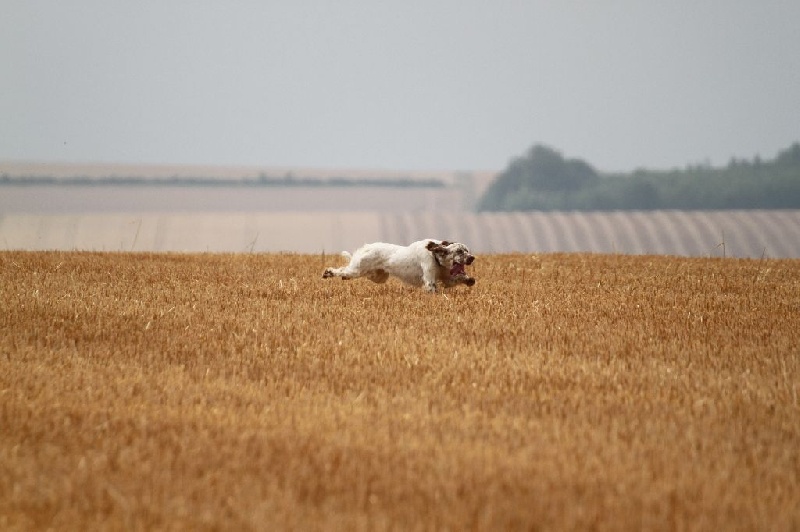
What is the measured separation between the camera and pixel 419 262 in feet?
29.0

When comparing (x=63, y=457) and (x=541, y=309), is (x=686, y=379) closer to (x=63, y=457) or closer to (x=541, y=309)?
(x=541, y=309)

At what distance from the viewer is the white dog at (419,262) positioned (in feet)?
28.6

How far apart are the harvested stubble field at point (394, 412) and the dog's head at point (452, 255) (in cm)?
34

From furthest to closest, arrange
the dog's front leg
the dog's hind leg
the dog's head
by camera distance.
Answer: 1. the dog's hind leg
2. the dog's front leg
3. the dog's head

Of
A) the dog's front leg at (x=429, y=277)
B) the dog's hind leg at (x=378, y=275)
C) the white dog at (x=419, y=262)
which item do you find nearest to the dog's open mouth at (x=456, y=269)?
the white dog at (x=419, y=262)

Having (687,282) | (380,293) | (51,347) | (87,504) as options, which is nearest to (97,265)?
(380,293)

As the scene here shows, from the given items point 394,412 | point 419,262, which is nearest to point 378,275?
point 419,262

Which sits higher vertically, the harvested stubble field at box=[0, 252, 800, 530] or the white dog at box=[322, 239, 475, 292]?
the white dog at box=[322, 239, 475, 292]

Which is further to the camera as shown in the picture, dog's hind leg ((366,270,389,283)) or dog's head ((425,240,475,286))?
dog's hind leg ((366,270,389,283))

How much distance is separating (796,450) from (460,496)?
175 centimetres

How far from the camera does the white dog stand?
A: 28.6ft

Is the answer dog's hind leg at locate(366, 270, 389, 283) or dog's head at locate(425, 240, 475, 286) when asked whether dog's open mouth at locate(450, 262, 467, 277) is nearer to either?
dog's head at locate(425, 240, 475, 286)

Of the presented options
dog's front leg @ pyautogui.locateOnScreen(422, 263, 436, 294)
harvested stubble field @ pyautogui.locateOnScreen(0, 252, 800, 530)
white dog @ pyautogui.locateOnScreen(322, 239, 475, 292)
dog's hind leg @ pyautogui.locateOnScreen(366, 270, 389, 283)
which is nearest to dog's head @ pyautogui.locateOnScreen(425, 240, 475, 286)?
white dog @ pyautogui.locateOnScreen(322, 239, 475, 292)

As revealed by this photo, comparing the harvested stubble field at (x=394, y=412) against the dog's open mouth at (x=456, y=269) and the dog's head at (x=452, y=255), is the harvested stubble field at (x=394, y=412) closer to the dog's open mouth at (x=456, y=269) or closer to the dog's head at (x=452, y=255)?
the dog's open mouth at (x=456, y=269)
